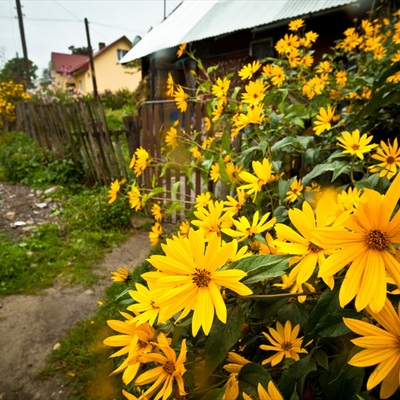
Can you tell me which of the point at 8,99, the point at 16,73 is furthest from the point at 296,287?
the point at 16,73

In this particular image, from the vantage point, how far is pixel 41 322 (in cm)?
230

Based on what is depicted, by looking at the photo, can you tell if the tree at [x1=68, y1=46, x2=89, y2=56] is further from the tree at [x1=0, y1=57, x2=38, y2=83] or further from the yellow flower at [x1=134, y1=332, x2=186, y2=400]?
the yellow flower at [x1=134, y1=332, x2=186, y2=400]

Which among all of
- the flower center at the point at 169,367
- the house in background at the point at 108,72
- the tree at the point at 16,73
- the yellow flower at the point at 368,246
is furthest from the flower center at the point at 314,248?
the house in background at the point at 108,72

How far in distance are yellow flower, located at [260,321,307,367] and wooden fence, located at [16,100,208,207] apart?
217 cm

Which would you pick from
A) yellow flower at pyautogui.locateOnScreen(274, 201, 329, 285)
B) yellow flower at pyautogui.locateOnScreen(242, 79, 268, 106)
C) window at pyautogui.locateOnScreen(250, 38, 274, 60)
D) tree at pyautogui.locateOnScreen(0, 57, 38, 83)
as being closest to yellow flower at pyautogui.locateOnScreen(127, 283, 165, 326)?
yellow flower at pyautogui.locateOnScreen(274, 201, 329, 285)

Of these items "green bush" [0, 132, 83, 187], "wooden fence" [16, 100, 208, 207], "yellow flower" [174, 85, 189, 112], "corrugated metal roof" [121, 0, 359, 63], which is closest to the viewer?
"yellow flower" [174, 85, 189, 112]

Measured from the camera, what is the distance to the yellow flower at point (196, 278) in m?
0.48

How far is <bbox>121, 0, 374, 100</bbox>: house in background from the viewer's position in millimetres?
5992

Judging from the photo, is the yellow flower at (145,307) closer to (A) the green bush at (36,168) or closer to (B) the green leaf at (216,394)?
(B) the green leaf at (216,394)

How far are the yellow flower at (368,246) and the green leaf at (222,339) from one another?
0.21m

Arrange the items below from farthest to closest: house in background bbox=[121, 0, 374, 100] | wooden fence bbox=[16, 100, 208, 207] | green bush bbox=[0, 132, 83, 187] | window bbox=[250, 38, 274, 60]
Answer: window bbox=[250, 38, 274, 60], house in background bbox=[121, 0, 374, 100], green bush bbox=[0, 132, 83, 187], wooden fence bbox=[16, 100, 208, 207]

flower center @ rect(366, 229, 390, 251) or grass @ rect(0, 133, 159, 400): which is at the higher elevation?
flower center @ rect(366, 229, 390, 251)

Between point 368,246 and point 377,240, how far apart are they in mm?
14

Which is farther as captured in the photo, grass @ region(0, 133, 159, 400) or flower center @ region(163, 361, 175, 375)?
grass @ region(0, 133, 159, 400)
